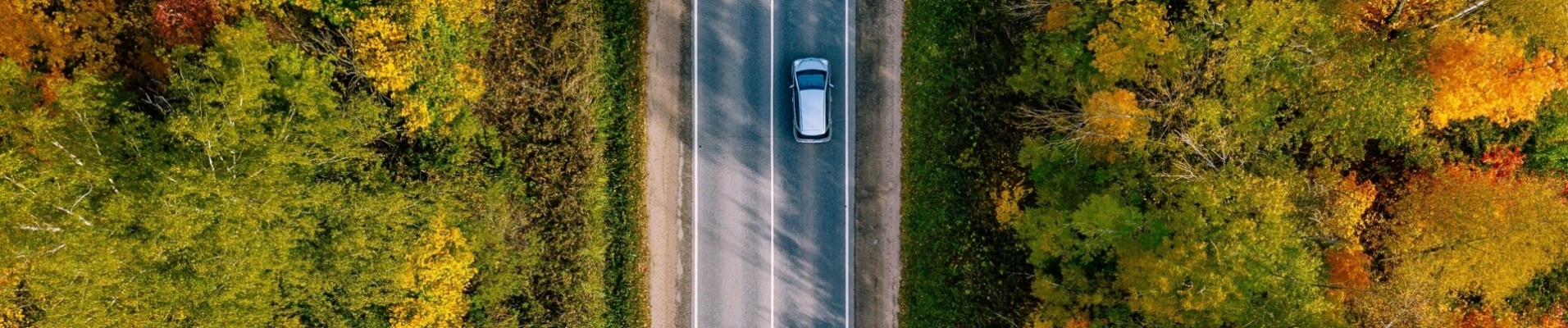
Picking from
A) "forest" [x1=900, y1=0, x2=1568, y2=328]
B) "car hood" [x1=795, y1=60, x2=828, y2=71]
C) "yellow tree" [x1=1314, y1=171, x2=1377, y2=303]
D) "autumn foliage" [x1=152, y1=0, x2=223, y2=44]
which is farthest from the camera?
"car hood" [x1=795, y1=60, x2=828, y2=71]

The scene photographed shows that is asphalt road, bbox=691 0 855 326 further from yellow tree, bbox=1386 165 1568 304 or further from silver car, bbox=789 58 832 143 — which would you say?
yellow tree, bbox=1386 165 1568 304

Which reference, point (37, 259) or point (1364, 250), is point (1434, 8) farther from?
point (37, 259)

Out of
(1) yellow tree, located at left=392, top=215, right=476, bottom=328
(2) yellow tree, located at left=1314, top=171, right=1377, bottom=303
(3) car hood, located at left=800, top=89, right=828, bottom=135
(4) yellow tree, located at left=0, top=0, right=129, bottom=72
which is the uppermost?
(4) yellow tree, located at left=0, top=0, right=129, bottom=72

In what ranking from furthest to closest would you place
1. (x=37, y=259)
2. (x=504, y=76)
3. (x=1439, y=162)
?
(x=504, y=76) < (x=1439, y=162) < (x=37, y=259)

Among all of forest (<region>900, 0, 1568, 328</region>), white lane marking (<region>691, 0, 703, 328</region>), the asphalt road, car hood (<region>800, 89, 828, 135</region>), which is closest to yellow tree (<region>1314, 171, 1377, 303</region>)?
forest (<region>900, 0, 1568, 328</region>)

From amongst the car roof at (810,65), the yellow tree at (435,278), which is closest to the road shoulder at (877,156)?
the car roof at (810,65)

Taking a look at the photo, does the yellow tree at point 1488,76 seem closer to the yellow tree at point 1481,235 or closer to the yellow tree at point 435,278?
the yellow tree at point 1481,235

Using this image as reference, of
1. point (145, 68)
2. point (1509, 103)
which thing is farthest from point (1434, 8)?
point (145, 68)

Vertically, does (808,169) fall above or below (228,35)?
below
